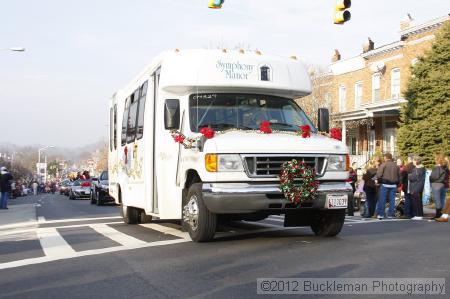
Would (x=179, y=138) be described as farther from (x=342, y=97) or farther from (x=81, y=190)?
(x=342, y=97)

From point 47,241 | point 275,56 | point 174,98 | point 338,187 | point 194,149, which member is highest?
point 275,56

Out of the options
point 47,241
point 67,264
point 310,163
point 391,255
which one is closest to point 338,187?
point 310,163

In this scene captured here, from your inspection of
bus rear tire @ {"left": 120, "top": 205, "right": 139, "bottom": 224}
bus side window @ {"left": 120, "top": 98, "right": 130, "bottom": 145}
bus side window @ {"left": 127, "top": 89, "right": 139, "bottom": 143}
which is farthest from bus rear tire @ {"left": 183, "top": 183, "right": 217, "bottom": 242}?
bus side window @ {"left": 120, "top": 98, "right": 130, "bottom": 145}

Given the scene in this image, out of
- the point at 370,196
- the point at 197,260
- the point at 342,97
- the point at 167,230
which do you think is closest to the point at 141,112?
the point at 167,230

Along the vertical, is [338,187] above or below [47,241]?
above

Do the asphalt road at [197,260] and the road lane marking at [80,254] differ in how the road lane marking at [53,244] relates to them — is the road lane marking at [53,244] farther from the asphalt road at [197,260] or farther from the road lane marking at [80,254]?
the road lane marking at [80,254]

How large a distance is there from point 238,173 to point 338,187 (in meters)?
1.59

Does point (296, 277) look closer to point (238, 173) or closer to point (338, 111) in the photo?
point (238, 173)

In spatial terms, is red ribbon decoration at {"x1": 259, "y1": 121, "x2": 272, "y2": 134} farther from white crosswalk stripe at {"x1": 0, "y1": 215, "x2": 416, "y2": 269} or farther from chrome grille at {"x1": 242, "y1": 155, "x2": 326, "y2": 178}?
white crosswalk stripe at {"x1": 0, "y1": 215, "x2": 416, "y2": 269}

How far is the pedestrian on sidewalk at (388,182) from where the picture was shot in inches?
585

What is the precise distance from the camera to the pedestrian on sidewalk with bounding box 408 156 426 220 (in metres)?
14.5

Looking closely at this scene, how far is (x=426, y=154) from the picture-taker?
25062 mm

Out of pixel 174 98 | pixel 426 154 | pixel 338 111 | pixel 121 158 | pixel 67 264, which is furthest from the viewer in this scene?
pixel 338 111

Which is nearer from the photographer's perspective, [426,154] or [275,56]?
[275,56]
